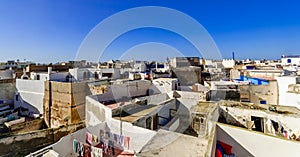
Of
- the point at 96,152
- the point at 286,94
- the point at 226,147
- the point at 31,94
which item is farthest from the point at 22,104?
the point at 286,94

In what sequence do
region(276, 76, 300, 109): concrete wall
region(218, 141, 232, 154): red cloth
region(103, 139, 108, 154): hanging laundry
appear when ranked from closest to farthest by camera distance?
region(218, 141, 232, 154): red cloth, region(103, 139, 108, 154): hanging laundry, region(276, 76, 300, 109): concrete wall

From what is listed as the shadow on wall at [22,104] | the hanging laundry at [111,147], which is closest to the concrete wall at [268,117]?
the hanging laundry at [111,147]

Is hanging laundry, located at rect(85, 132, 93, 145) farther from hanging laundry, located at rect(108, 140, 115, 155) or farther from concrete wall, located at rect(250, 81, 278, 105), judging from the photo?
concrete wall, located at rect(250, 81, 278, 105)

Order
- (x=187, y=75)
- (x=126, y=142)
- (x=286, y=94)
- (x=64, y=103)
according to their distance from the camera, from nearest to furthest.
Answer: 1. (x=126, y=142)
2. (x=286, y=94)
3. (x=64, y=103)
4. (x=187, y=75)

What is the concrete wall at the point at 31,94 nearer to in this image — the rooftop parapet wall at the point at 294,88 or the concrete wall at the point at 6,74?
the concrete wall at the point at 6,74

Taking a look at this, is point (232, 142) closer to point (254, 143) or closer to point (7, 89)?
point (254, 143)

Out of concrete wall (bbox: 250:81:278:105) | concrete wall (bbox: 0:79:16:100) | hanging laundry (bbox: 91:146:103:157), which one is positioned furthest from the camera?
concrete wall (bbox: 0:79:16:100)

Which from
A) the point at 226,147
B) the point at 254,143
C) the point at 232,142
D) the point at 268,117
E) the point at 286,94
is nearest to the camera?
the point at 254,143

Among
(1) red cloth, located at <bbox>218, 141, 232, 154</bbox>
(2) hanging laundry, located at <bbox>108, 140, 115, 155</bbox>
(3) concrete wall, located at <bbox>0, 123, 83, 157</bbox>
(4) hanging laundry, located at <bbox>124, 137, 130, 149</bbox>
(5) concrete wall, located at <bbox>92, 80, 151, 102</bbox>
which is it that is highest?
(5) concrete wall, located at <bbox>92, 80, 151, 102</bbox>

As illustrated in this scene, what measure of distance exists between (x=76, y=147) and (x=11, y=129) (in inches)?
296

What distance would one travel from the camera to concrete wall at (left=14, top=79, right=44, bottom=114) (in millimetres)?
16375

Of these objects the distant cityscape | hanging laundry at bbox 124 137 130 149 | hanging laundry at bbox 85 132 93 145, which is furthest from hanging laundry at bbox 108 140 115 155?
hanging laundry at bbox 85 132 93 145

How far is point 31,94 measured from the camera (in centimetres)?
1694

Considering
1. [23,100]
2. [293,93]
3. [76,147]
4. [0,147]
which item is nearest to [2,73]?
[23,100]
